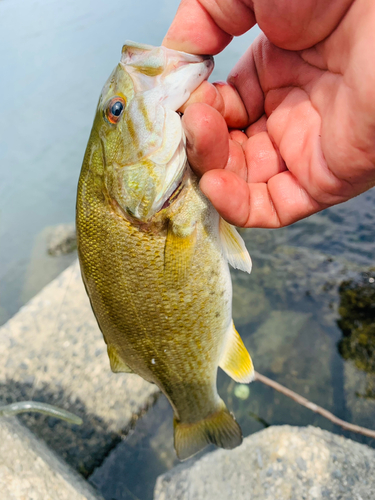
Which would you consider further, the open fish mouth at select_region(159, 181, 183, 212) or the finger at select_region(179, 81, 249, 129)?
the finger at select_region(179, 81, 249, 129)

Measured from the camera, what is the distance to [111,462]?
2.88 metres

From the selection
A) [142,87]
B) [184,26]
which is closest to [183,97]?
[142,87]

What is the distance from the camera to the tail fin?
6.10ft

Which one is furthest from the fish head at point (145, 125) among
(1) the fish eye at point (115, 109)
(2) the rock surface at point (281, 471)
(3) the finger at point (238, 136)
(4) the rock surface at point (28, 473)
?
(2) the rock surface at point (281, 471)

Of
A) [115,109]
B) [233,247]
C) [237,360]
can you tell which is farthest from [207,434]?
[115,109]

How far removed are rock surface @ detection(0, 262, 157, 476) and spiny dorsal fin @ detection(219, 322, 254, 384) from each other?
4.94 feet

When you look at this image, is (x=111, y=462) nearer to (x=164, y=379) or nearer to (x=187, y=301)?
(x=164, y=379)

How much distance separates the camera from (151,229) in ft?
4.39

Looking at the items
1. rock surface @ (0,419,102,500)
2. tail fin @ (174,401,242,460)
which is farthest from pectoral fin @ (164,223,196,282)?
rock surface @ (0,419,102,500)

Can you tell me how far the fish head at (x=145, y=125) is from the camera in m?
1.22

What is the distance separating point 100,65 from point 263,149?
6460mm

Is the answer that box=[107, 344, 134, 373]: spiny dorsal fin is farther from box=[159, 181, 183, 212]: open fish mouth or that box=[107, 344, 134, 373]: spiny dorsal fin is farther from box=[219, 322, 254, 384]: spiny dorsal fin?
box=[159, 181, 183, 212]: open fish mouth

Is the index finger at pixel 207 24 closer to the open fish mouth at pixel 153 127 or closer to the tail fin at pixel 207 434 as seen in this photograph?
the open fish mouth at pixel 153 127

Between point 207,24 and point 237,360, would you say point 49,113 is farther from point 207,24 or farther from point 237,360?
point 237,360
